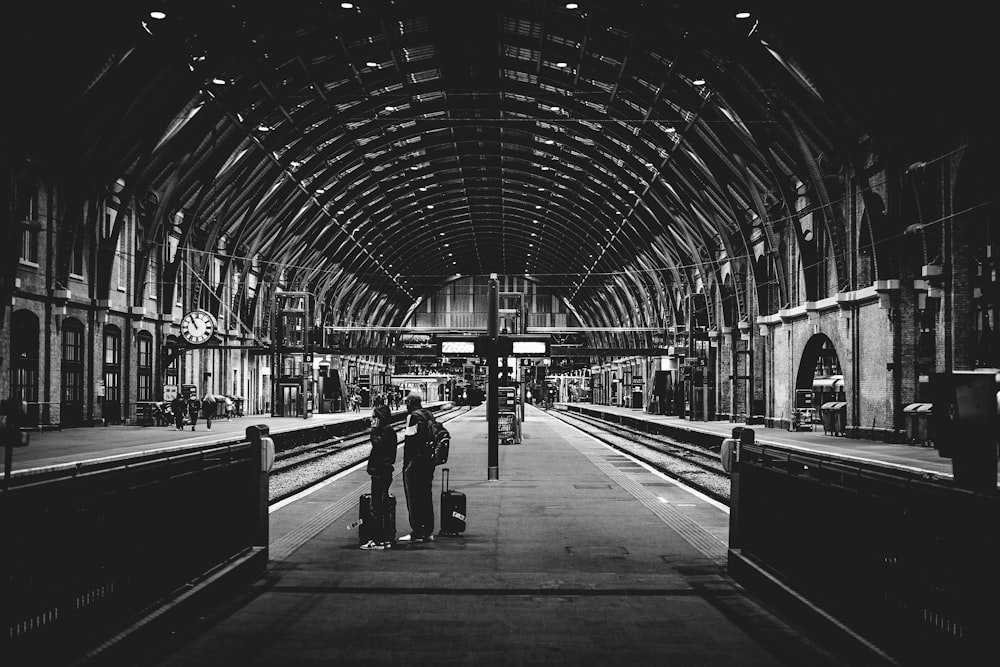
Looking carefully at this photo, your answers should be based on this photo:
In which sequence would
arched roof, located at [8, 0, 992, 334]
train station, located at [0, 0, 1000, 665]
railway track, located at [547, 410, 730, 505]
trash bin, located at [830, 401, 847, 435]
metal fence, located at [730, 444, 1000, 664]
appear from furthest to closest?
trash bin, located at [830, 401, 847, 435], arched roof, located at [8, 0, 992, 334], railway track, located at [547, 410, 730, 505], train station, located at [0, 0, 1000, 665], metal fence, located at [730, 444, 1000, 664]

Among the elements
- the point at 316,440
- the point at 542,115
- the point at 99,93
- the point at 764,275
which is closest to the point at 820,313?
the point at 764,275

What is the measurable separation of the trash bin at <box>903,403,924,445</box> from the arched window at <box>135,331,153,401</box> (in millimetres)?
28070

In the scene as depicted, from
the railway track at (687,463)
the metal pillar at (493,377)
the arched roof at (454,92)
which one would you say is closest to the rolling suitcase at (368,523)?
the metal pillar at (493,377)

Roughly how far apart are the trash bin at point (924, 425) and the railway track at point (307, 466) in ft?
49.7

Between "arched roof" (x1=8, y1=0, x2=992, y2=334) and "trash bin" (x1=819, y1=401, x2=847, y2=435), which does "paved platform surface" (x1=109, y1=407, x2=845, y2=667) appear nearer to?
"arched roof" (x1=8, y1=0, x2=992, y2=334)

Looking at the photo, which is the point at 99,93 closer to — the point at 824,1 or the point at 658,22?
the point at 658,22

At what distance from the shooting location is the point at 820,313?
35.3 metres

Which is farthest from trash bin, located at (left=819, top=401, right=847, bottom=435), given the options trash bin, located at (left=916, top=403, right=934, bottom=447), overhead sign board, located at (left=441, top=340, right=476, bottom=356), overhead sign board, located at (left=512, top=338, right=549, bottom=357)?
overhead sign board, located at (left=441, top=340, right=476, bottom=356)

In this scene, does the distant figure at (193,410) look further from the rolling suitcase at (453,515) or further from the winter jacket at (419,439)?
the winter jacket at (419,439)

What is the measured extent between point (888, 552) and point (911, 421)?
78.9 ft

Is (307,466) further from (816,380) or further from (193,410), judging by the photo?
(816,380)

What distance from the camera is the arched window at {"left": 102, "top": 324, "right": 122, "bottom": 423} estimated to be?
3706 centimetres

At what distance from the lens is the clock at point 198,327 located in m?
39.5

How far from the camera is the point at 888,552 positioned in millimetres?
5926
